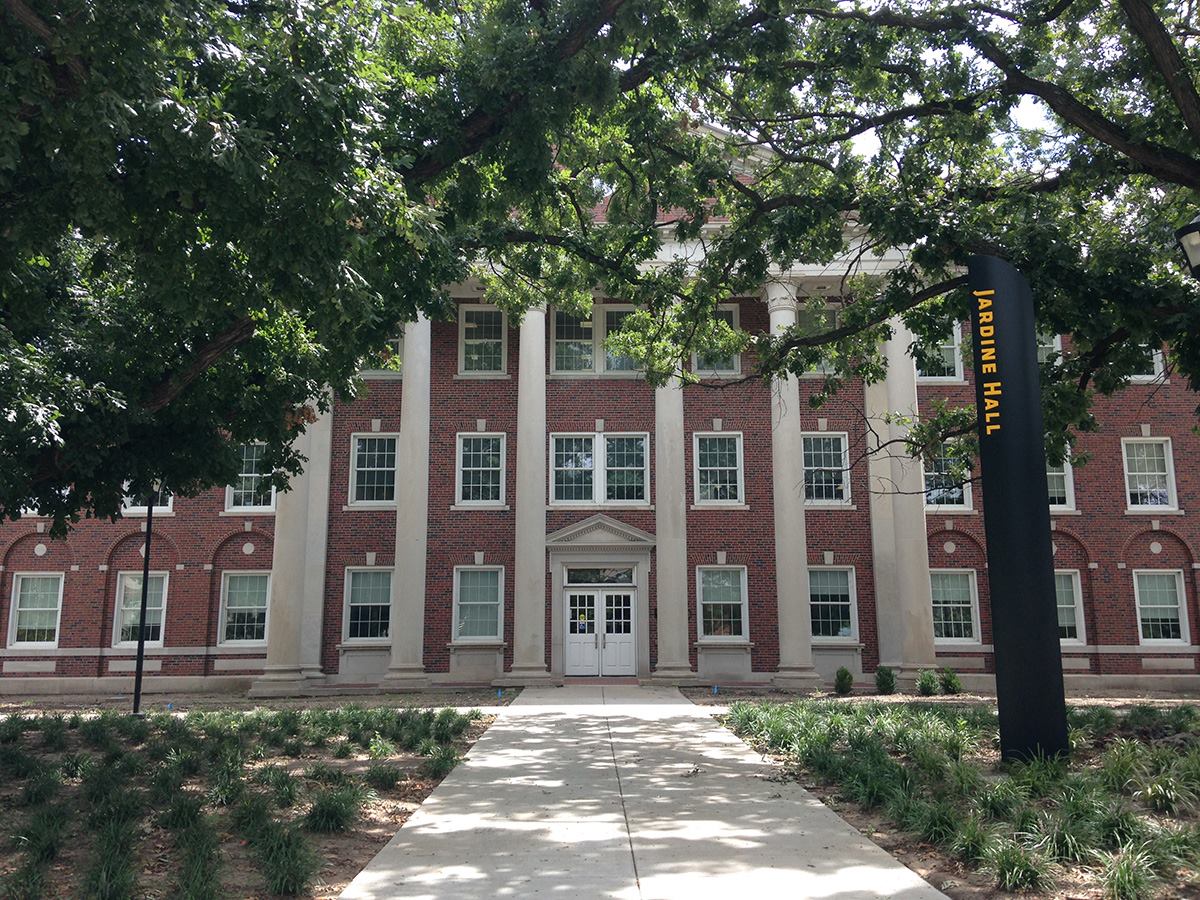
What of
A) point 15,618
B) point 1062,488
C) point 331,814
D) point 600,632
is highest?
point 1062,488

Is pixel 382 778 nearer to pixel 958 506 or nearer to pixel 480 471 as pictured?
pixel 480 471

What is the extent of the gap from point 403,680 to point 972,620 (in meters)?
14.5

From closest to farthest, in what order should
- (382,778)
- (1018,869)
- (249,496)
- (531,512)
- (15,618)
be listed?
(1018,869)
(382,778)
(531,512)
(15,618)
(249,496)

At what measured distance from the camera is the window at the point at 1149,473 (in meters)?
25.0

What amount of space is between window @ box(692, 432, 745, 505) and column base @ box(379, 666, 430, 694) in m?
8.24

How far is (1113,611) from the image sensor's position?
2442cm

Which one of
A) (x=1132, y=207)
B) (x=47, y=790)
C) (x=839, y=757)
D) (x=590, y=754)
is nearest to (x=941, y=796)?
(x=839, y=757)

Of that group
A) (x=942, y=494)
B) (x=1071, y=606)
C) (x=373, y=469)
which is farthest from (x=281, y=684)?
(x=1071, y=606)

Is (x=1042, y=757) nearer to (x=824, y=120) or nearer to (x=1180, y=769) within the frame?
(x=1180, y=769)

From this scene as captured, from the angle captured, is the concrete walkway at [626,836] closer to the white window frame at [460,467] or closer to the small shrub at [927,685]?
the small shrub at [927,685]

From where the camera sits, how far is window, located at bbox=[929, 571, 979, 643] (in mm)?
24531

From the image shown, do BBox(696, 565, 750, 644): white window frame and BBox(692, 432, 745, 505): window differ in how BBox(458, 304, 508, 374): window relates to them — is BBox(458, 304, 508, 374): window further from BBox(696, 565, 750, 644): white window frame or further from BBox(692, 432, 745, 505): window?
BBox(696, 565, 750, 644): white window frame

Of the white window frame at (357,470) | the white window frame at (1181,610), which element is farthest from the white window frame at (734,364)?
the white window frame at (1181,610)

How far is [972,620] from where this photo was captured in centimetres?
2456
